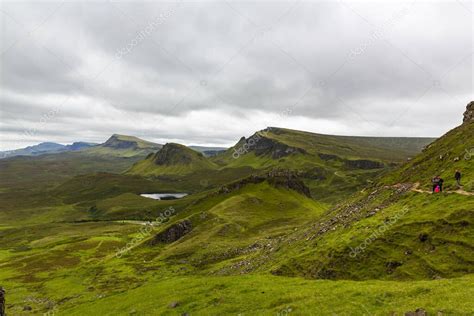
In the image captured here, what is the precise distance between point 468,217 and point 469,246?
4.45 meters

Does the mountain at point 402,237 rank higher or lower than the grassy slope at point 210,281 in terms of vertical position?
higher

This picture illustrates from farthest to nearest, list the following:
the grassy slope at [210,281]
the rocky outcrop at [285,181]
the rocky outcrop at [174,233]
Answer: the rocky outcrop at [285,181]
the rocky outcrop at [174,233]
the grassy slope at [210,281]

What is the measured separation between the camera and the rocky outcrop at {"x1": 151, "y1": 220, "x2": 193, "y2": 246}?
5182 inches

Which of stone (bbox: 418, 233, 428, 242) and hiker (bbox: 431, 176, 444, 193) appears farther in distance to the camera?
hiker (bbox: 431, 176, 444, 193)

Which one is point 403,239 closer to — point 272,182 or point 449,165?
point 449,165

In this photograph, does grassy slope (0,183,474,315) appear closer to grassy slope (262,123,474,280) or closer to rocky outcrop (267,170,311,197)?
grassy slope (262,123,474,280)

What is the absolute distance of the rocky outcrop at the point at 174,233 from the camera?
132 meters

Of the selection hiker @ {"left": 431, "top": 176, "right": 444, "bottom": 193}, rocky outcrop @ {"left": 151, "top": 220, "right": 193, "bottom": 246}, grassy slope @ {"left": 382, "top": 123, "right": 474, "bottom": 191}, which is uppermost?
grassy slope @ {"left": 382, "top": 123, "right": 474, "bottom": 191}

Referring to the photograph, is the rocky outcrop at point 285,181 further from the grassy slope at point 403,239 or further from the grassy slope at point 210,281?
the grassy slope at point 403,239

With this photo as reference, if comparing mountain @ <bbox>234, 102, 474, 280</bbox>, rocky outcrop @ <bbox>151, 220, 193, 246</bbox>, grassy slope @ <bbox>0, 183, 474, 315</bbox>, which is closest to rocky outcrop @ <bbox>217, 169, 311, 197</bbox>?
grassy slope @ <bbox>0, 183, 474, 315</bbox>

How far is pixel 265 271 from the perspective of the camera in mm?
Result: 53125

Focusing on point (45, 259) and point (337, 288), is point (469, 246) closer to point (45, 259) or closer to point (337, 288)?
point (337, 288)

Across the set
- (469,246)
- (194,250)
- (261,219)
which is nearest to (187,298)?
(469,246)

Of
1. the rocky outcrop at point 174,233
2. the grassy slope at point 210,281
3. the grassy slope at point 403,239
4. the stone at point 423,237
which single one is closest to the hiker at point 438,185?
the grassy slope at point 403,239
